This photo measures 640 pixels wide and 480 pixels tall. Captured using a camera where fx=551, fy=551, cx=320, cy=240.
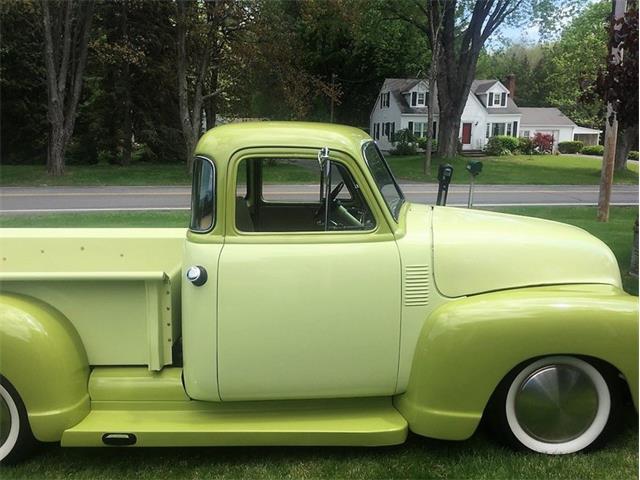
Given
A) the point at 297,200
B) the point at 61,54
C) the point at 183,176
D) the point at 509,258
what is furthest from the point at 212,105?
the point at 509,258

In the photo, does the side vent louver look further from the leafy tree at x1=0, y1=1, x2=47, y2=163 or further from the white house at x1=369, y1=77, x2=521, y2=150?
the white house at x1=369, y1=77, x2=521, y2=150

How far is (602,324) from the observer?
2756 mm

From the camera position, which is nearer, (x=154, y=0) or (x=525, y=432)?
(x=525, y=432)

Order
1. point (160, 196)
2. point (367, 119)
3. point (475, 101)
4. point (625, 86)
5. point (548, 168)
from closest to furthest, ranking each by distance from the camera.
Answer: point (625, 86)
point (160, 196)
point (548, 168)
point (475, 101)
point (367, 119)

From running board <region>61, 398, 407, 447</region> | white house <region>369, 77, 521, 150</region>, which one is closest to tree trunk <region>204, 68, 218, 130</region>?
white house <region>369, 77, 521, 150</region>

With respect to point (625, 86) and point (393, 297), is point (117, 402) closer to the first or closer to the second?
point (393, 297)

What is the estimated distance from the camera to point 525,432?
116 inches

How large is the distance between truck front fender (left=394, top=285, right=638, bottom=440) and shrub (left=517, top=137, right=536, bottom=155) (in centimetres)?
4203

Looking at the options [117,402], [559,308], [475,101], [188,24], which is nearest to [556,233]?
[559,308]

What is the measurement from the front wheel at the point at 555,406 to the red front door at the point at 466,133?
44.6 meters

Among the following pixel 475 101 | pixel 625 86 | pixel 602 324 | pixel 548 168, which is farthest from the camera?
pixel 475 101

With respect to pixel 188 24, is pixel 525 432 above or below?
below

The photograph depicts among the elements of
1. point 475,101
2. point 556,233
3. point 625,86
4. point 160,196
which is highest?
point 475,101

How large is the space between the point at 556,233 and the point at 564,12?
105 ft
